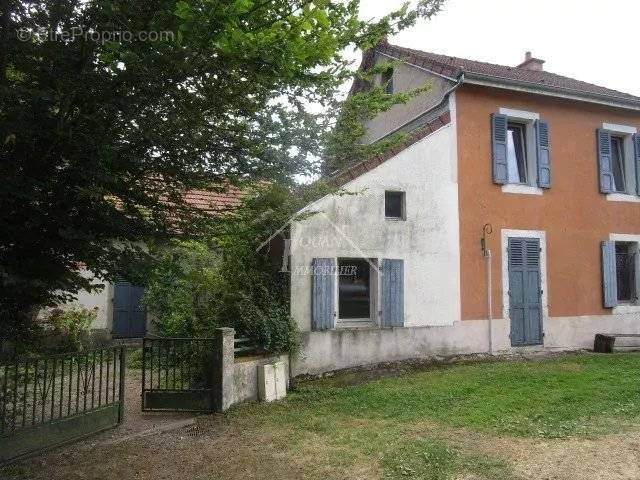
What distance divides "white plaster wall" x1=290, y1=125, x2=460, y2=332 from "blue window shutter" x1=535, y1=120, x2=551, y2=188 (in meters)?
2.18

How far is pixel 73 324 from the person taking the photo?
11.0 meters

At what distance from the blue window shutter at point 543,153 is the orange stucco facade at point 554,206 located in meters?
0.21

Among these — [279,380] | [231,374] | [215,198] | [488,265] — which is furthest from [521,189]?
[215,198]

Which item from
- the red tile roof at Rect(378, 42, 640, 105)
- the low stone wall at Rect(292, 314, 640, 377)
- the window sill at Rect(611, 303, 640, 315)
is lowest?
the low stone wall at Rect(292, 314, 640, 377)

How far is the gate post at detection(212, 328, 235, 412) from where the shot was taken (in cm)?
686

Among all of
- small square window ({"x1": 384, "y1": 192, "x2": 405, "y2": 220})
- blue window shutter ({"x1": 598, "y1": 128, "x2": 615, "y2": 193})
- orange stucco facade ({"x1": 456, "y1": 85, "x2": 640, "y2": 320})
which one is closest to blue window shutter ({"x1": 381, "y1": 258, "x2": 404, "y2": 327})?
small square window ({"x1": 384, "y1": 192, "x2": 405, "y2": 220})

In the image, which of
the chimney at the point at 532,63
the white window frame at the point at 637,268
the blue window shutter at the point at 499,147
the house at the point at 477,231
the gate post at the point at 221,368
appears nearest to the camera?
the gate post at the point at 221,368

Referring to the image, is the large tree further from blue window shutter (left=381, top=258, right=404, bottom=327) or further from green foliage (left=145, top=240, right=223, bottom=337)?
blue window shutter (left=381, top=258, right=404, bottom=327)

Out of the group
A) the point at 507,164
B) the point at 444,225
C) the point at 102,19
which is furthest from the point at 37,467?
the point at 507,164

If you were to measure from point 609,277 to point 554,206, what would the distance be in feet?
6.98

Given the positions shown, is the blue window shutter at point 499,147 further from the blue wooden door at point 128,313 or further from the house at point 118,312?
the blue wooden door at point 128,313

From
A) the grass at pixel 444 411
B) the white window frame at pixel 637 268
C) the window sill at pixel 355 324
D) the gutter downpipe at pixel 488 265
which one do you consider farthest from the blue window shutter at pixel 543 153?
the window sill at pixel 355 324

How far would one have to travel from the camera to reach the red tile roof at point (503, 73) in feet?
35.3

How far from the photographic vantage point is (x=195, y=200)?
16.8 ft
